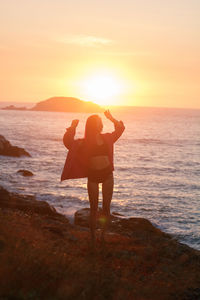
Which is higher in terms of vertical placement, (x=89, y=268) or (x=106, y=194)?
(x=106, y=194)

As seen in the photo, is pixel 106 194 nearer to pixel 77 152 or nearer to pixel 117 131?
pixel 77 152

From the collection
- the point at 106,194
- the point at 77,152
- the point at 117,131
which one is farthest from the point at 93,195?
the point at 117,131

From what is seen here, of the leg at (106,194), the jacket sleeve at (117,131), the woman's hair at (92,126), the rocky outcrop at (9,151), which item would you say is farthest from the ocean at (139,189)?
the woman's hair at (92,126)

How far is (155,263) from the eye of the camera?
7.82 metres

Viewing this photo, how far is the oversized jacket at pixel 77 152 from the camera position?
22.1 ft

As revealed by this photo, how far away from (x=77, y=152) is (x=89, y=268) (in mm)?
2145

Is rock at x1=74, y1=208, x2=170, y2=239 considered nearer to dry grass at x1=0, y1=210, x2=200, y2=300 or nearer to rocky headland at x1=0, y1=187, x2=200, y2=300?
rocky headland at x1=0, y1=187, x2=200, y2=300

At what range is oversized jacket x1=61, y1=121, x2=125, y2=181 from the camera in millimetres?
6727

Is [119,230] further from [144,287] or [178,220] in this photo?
[144,287]

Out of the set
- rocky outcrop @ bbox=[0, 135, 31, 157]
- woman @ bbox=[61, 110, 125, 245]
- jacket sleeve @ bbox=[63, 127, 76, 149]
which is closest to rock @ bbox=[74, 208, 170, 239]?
woman @ bbox=[61, 110, 125, 245]

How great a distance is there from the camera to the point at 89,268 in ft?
19.4

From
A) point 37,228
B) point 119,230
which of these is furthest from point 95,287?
point 119,230

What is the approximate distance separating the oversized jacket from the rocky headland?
1507mm

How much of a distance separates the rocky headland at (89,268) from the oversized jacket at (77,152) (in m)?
1.51
